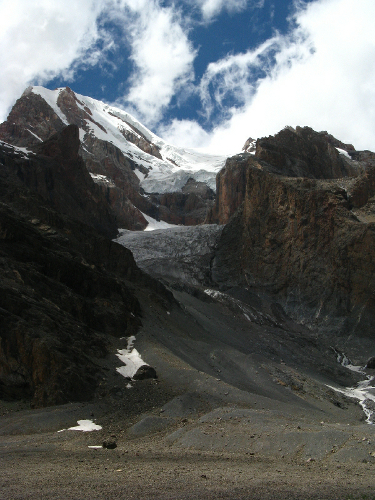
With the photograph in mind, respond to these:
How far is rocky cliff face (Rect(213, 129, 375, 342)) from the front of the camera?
2313 inches

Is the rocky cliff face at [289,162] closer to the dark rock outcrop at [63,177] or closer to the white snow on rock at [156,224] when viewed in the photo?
the white snow on rock at [156,224]

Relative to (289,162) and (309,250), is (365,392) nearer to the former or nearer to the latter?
(309,250)

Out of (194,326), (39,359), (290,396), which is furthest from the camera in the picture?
(194,326)

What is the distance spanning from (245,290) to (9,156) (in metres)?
42.0

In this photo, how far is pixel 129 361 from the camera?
28.0 meters

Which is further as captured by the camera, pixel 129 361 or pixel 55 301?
pixel 55 301

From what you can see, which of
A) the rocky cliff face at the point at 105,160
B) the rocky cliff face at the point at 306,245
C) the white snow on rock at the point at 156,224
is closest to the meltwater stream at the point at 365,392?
the rocky cliff face at the point at 306,245

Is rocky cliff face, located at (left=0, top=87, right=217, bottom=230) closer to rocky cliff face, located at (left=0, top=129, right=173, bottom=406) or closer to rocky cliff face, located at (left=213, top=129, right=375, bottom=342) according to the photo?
rocky cliff face, located at (left=213, top=129, right=375, bottom=342)

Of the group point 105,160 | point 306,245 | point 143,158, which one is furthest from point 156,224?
point 306,245

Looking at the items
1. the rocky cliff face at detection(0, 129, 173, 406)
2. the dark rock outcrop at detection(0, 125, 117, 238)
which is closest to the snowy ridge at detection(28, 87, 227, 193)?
the dark rock outcrop at detection(0, 125, 117, 238)

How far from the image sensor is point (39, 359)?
897 inches

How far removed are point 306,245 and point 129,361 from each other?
4278 centimetres

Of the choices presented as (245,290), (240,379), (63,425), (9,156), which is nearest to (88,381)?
(63,425)

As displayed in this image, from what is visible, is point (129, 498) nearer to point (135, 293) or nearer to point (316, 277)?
point (135, 293)
